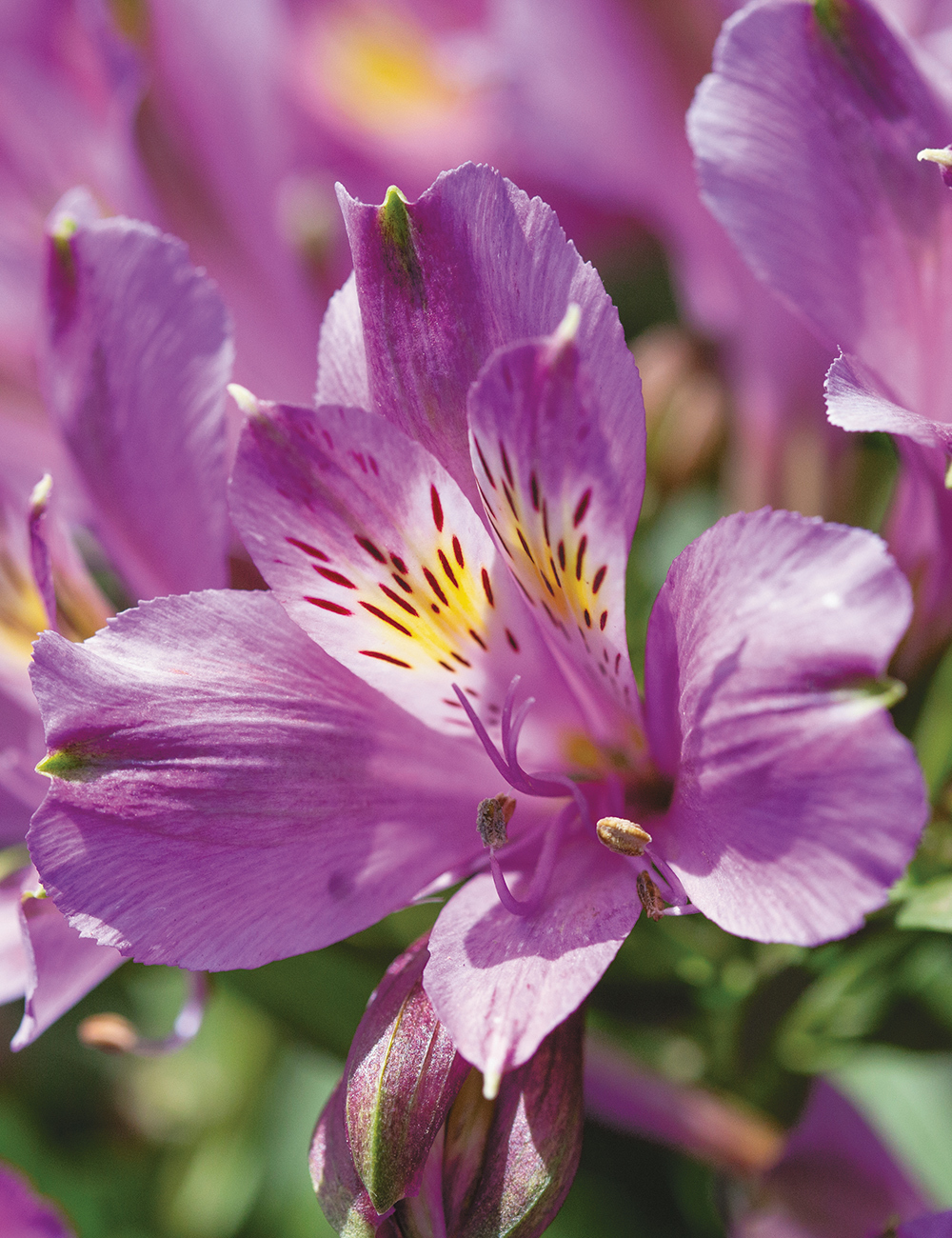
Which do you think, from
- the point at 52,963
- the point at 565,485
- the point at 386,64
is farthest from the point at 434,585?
Answer: the point at 386,64

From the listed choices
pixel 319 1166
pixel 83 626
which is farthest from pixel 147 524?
pixel 319 1166

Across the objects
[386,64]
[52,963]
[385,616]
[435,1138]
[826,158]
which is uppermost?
[386,64]

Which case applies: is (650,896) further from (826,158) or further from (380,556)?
(826,158)

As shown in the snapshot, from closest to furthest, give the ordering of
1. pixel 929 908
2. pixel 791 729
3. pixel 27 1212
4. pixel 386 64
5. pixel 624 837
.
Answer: pixel 791 729 → pixel 624 837 → pixel 929 908 → pixel 27 1212 → pixel 386 64

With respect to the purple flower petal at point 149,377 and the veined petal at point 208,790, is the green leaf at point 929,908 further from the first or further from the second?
the purple flower petal at point 149,377

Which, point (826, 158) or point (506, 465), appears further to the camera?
point (826, 158)

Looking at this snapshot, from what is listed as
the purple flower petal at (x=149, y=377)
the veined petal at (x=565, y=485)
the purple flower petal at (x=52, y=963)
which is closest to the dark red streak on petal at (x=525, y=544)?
the veined petal at (x=565, y=485)

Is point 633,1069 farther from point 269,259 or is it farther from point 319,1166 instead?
point 269,259
